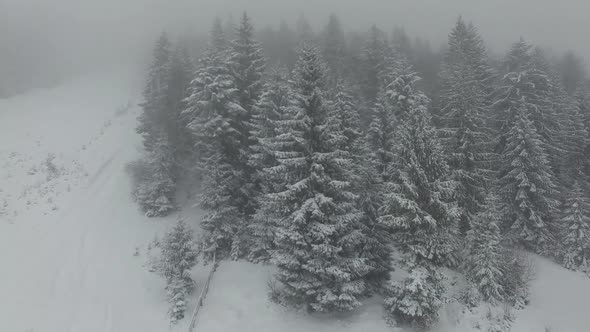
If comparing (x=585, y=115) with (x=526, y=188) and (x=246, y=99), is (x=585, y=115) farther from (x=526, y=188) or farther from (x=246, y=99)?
(x=246, y=99)

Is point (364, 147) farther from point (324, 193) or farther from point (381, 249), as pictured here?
point (381, 249)

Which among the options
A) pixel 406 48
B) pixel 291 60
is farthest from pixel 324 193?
pixel 406 48

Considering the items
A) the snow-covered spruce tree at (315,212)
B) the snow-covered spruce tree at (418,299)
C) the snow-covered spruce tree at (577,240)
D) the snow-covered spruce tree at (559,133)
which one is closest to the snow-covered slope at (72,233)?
the snow-covered spruce tree at (315,212)

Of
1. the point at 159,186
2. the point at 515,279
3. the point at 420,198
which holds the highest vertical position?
the point at 420,198

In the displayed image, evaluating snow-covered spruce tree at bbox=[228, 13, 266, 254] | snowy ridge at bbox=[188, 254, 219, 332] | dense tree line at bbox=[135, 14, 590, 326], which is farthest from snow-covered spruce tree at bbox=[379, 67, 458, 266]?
snowy ridge at bbox=[188, 254, 219, 332]

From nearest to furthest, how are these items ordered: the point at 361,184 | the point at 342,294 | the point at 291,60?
the point at 342,294
the point at 361,184
the point at 291,60

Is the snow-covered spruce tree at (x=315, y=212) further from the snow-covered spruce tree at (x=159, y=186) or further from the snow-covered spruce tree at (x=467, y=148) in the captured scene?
the snow-covered spruce tree at (x=159, y=186)

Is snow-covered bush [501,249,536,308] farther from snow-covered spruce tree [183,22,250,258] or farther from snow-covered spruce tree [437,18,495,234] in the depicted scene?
snow-covered spruce tree [183,22,250,258]

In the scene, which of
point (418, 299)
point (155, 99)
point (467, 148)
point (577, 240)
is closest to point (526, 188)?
point (577, 240)
